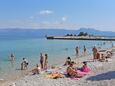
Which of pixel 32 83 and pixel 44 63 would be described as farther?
pixel 44 63

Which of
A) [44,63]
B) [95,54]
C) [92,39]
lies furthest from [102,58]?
[92,39]

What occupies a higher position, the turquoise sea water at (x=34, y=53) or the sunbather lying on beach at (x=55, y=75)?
the sunbather lying on beach at (x=55, y=75)

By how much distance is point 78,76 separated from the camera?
746 inches

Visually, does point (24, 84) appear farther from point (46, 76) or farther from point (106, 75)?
point (106, 75)

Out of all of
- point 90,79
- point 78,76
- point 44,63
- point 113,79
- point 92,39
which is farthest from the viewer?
point 92,39

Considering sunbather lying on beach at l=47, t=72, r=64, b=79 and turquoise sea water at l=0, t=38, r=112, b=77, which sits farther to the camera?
turquoise sea water at l=0, t=38, r=112, b=77

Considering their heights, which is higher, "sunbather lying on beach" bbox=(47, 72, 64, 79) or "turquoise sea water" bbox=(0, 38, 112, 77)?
"sunbather lying on beach" bbox=(47, 72, 64, 79)

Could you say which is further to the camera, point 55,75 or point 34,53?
point 34,53

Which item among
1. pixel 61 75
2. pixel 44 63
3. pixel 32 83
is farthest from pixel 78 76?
pixel 44 63

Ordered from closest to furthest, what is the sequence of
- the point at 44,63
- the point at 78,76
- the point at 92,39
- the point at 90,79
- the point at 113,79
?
the point at 113,79
the point at 90,79
the point at 78,76
the point at 44,63
the point at 92,39

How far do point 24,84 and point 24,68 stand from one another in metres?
10.8

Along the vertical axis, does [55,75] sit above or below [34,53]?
above

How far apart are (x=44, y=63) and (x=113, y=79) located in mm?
12824

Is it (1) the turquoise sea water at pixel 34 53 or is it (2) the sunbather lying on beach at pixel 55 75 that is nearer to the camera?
(2) the sunbather lying on beach at pixel 55 75
